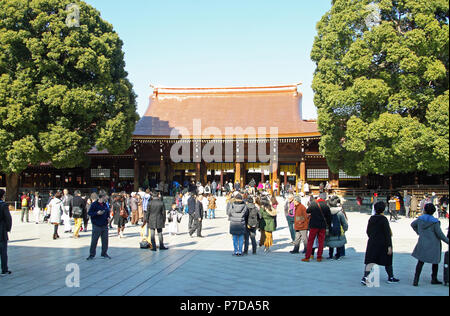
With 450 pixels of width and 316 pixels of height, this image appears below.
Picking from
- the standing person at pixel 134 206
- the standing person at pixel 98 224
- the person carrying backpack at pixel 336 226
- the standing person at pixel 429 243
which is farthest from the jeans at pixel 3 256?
the standing person at pixel 429 243

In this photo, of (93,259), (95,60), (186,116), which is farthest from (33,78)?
(93,259)

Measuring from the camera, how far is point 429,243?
666cm

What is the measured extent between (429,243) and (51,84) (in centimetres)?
1932

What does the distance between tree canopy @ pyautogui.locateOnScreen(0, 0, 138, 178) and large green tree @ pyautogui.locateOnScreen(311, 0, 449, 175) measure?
12073mm

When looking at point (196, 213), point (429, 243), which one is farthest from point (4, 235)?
point (429, 243)

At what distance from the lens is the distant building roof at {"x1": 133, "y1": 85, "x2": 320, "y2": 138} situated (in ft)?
93.5

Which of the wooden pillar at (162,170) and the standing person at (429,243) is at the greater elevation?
the wooden pillar at (162,170)

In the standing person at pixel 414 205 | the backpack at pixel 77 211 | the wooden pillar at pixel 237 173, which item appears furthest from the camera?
the wooden pillar at pixel 237 173

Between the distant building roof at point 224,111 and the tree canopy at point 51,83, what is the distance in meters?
5.61

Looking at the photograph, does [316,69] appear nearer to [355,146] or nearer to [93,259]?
[355,146]

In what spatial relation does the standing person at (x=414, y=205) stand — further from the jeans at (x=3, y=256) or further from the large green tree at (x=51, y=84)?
the jeans at (x=3, y=256)

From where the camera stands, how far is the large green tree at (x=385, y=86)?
54.7 ft

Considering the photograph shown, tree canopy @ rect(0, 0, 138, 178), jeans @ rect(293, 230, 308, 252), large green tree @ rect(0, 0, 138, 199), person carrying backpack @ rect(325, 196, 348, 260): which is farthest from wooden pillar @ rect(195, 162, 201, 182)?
person carrying backpack @ rect(325, 196, 348, 260)

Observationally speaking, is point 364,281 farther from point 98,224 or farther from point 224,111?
point 224,111
